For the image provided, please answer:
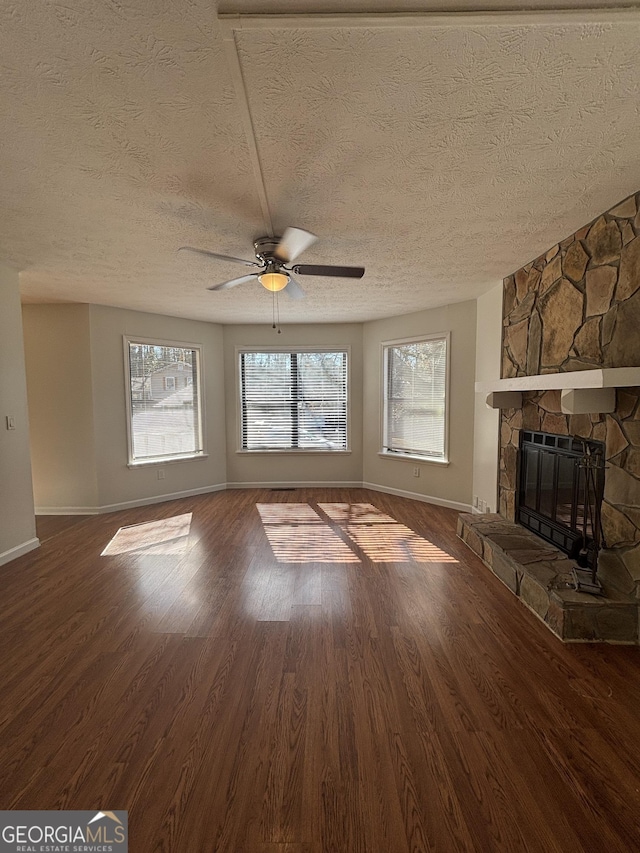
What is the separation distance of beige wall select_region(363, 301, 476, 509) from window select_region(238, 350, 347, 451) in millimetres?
473

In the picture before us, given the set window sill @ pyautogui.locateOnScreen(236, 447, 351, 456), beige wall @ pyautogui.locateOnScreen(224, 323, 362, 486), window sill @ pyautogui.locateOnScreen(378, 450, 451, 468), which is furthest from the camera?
window sill @ pyautogui.locateOnScreen(236, 447, 351, 456)

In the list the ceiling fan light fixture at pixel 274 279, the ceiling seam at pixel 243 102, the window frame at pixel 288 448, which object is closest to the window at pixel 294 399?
the window frame at pixel 288 448

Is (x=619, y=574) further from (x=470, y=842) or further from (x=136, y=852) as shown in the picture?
(x=136, y=852)

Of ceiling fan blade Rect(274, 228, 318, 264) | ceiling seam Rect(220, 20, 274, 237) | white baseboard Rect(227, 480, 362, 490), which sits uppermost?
ceiling seam Rect(220, 20, 274, 237)

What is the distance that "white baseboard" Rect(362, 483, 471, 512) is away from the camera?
4.91m

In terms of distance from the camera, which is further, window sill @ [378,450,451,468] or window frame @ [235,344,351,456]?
window frame @ [235,344,351,456]

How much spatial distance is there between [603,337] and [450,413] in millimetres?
2414

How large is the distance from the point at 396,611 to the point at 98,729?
5.91 feet

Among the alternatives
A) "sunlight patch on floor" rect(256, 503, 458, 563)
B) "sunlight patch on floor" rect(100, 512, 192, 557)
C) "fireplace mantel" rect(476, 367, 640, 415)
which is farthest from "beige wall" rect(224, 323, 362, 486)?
"fireplace mantel" rect(476, 367, 640, 415)

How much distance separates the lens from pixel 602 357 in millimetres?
2590

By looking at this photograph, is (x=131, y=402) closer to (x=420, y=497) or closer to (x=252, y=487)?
(x=252, y=487)

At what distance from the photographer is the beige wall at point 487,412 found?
4.12 m

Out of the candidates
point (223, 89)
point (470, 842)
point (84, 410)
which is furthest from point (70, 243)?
point (470, 842)

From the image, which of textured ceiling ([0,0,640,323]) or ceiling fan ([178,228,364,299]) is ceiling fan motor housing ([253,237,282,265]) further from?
textured ceiling ([0,0,640,323])
